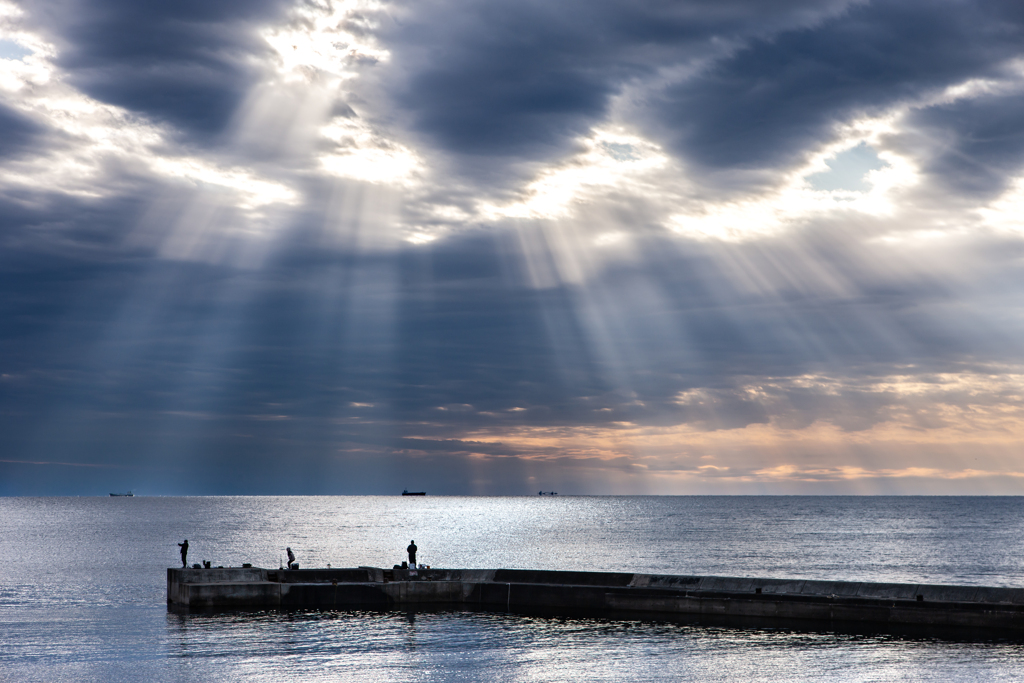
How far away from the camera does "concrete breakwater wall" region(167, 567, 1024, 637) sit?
31.7 m

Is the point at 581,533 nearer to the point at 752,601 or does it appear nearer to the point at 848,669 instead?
the point at 752,601

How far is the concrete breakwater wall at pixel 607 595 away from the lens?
104ft

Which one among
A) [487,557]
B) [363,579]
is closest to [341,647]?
[363,579]

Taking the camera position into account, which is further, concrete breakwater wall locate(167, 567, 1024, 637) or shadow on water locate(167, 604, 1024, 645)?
concrete breakwater wall locate(167, 567, 1024, 637)

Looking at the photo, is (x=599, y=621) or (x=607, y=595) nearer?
(x=599, y=621)

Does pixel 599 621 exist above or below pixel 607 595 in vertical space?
below

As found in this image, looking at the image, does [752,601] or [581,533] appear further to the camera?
[581,533]

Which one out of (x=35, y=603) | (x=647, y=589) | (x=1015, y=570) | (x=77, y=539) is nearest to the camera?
(x=647, y=589)

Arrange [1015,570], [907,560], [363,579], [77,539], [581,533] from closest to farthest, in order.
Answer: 1. [363,579]
2. [1015,570]
3. [907,560]
4. [77,539]
5. [581,533]

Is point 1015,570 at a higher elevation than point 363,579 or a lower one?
lower

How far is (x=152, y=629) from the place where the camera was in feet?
113

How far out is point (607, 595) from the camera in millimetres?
37531

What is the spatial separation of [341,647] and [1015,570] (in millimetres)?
64773

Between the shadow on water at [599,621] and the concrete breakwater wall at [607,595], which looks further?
the concrete breakwater wall at [607,595]
